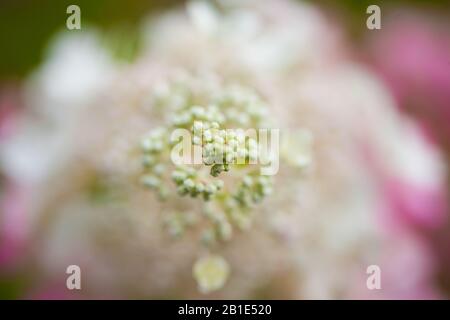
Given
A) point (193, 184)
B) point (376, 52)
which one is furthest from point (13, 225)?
point (376, 52)

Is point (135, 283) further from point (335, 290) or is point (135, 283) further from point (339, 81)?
point (339, 81)

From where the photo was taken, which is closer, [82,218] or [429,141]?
[82,218]

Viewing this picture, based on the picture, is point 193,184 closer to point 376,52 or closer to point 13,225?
point 13,225

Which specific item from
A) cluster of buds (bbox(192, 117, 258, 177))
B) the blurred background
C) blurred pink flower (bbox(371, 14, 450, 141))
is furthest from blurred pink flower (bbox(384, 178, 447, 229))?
cluster of buds (bbox(192, 117, 258, 177))

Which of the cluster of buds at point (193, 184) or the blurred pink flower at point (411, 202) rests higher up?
the cluster of buds at point (193, 184)

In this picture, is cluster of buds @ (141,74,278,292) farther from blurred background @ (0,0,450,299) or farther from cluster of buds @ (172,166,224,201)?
blurred background @ (0,0,450,299)

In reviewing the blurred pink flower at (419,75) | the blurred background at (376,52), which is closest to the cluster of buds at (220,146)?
Result: the blurred background at (376,52)

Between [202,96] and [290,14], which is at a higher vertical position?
[290,14]

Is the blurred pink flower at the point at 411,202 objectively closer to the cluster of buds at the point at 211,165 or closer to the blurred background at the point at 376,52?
the blurred background at the point at 376,52
